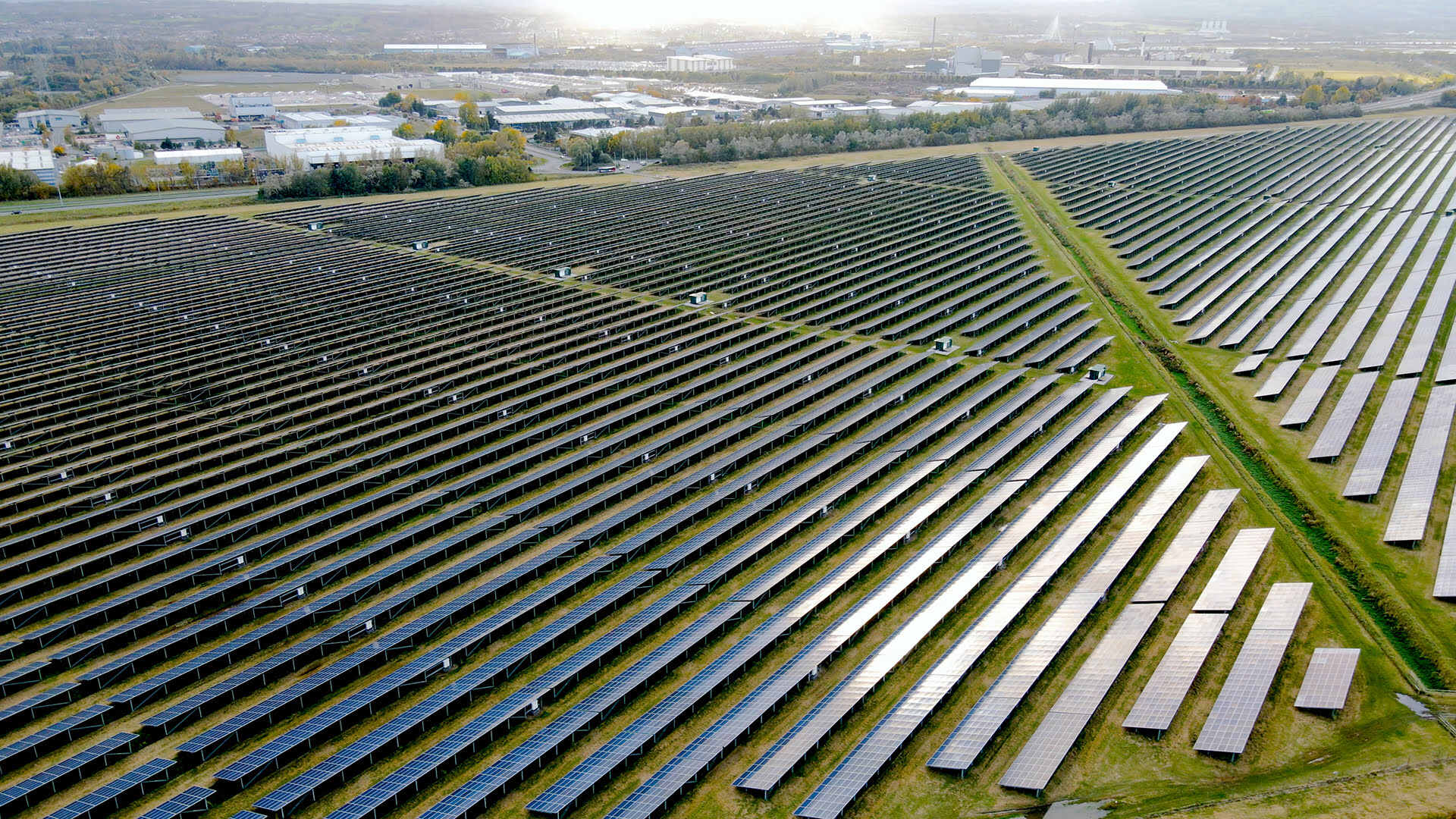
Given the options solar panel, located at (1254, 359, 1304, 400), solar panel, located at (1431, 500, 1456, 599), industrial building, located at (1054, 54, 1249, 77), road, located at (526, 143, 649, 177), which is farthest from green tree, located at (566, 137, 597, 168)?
industrial building, located at (1054, 54, 1249, 77)

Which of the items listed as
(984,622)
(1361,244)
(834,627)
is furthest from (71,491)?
(1361,244)

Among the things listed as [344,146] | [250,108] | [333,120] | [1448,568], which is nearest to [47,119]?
[250,108]

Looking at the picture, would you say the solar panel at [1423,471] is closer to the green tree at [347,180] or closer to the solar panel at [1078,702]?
the solar panel at [1078,702]

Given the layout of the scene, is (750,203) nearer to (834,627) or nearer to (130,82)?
(834,627)

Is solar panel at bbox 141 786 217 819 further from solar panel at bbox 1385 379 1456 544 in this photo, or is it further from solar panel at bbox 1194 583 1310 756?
solar panel at bbox 1385 379 1456 544

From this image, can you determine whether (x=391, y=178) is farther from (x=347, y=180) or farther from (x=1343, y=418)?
(x=1343, y=418)

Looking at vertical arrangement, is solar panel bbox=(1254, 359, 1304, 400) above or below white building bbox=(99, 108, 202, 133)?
below

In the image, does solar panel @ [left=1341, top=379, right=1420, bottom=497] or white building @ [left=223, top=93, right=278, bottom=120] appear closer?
solar panel @ [left=1341, top=379, right=1420, bottom=497]

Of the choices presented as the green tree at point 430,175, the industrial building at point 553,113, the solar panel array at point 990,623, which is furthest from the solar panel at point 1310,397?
the industrial building at point 553,113
